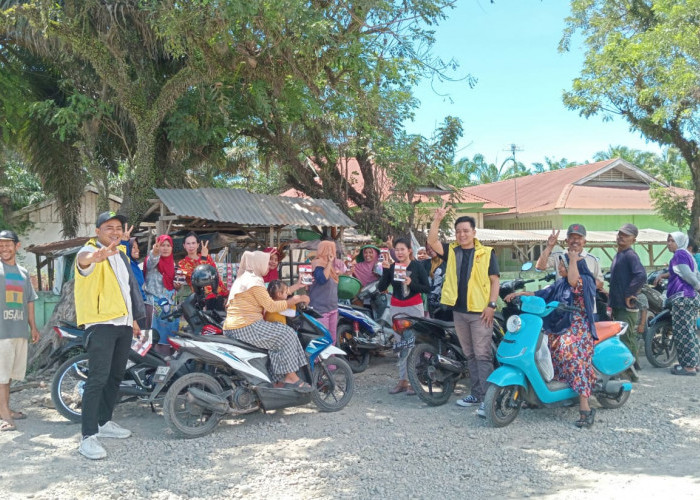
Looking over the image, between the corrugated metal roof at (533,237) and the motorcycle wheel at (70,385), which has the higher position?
the corrugated metal roof at (533,237)

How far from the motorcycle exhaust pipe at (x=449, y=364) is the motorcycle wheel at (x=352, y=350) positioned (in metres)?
1.93

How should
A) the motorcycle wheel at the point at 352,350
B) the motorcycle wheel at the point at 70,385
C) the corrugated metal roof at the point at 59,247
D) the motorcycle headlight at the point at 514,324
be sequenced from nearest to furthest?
the motorcycle headlight at the point at 514,324 → the motorcycle wheel at the point at 70,385 → the motorcycle wheel at the point at 352,350 → the corrugated metal roof at the point at 59,247

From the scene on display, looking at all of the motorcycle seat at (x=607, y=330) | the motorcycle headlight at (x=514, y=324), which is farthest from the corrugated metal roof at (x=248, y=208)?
the motorcycle seat at (x=607, y=330)

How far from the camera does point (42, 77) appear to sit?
1146cm

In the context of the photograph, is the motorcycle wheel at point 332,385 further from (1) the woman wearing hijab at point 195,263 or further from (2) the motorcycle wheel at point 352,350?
(2) the motorcycle wheel at point 352,350

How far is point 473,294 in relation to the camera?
18.9 feet

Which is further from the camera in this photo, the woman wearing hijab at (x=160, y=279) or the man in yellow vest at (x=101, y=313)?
the woman wearing hijab at (x=160, y=279)

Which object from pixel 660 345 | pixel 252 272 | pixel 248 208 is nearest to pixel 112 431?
pixel 252 272

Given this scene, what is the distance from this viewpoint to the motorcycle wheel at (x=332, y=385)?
5926mm

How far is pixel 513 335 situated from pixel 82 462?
3.72 metres

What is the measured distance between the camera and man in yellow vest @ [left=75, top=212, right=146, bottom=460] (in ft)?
15.3

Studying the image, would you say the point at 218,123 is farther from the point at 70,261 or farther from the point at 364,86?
the point at 70,261

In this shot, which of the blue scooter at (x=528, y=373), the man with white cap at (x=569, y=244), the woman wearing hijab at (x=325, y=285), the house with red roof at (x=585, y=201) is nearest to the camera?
the blue scooter at (x=528, y=373)

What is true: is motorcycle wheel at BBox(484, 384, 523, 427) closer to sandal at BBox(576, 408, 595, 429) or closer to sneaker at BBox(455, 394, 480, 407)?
sandal at BBox(576, 408, 595, 429)
